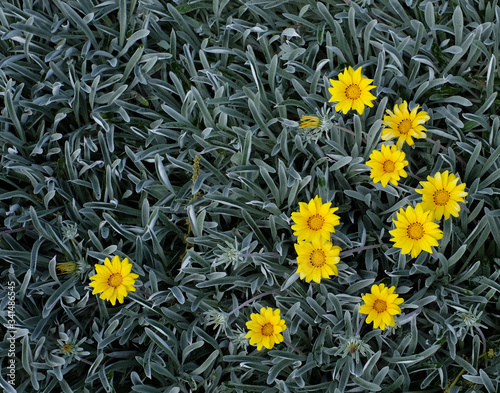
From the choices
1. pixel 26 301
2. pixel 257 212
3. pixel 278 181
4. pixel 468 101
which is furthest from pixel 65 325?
pixel 468 101

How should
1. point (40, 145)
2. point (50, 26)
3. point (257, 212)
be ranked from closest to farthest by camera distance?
point (257, 212), point (40, 145), point (50, 26)

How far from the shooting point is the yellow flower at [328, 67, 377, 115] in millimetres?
1933

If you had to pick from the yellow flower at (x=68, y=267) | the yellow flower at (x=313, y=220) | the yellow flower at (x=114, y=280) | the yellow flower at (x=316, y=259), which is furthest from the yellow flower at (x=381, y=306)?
the yellow flower at (x=68, y=267)

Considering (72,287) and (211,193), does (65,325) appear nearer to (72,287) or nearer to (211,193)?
(72,287)

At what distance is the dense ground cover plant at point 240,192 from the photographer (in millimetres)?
2059

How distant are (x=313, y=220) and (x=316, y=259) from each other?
0.47 ft

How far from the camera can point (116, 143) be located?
2.58 metres

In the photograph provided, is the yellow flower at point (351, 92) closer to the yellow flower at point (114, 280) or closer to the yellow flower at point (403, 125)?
the yellow flower at point (403, 125)

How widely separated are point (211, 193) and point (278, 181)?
33cm

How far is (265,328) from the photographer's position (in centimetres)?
191

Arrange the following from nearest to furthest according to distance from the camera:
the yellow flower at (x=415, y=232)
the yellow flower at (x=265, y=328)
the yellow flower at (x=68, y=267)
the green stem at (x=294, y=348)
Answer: the yellow flower at (x=415, y=232) → the yellow flower at (x=265, y=328) → the green stem at (x=294, y=348) → the yellow flower at (x=68, y=267)

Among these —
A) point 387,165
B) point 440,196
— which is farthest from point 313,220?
point 440,196

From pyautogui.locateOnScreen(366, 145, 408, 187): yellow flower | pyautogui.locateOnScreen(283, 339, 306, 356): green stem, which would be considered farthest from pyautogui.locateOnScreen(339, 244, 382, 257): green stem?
pyautogui.locateOnScreen(283, 339, 306, 356): green stem

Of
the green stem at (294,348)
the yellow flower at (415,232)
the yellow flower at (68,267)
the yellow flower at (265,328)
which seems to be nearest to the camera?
the yellow flower at (415,232)
